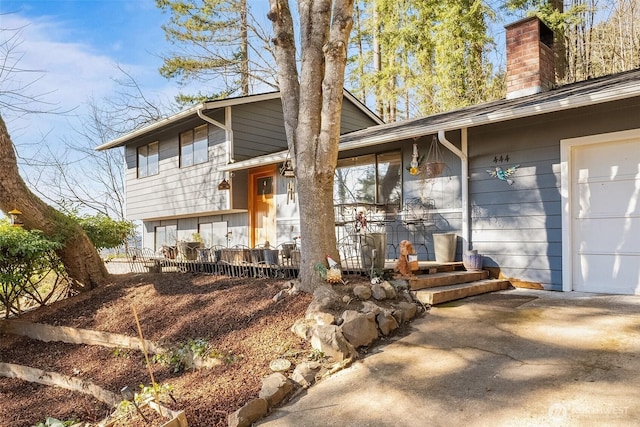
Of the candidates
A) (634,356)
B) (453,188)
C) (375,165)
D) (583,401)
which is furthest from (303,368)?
(375,165)

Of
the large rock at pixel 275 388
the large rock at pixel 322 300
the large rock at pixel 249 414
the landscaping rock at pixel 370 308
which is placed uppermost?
the large rock at pixel 322 300

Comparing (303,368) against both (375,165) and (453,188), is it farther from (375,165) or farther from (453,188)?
(375,165)

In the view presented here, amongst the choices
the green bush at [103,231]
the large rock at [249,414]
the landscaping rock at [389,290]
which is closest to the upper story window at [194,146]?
the green bush at [103,231]

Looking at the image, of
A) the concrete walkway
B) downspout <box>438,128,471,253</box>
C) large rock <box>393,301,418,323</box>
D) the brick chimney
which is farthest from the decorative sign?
the concrete walkway

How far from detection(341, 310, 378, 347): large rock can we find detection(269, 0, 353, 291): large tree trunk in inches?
32.5

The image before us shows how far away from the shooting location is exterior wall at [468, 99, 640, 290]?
208 inches

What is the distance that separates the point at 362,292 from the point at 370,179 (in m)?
3.59

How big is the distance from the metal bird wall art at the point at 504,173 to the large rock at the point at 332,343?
3596 mm

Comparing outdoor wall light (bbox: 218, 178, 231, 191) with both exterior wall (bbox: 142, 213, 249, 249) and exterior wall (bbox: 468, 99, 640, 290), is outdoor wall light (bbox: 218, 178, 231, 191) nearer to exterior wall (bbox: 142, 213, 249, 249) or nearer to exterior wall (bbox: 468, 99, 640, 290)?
exterior wall (bbox: 142, 213, 249, 249)

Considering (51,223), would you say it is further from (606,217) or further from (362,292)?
(606,217)

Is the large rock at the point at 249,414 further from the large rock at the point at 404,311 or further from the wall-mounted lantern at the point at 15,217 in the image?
the wall-mounted lantern at the point at 15,217

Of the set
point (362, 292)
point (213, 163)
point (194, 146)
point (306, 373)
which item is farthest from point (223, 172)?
point (306, 373)

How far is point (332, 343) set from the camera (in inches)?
137

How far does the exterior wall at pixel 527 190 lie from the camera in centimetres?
529
